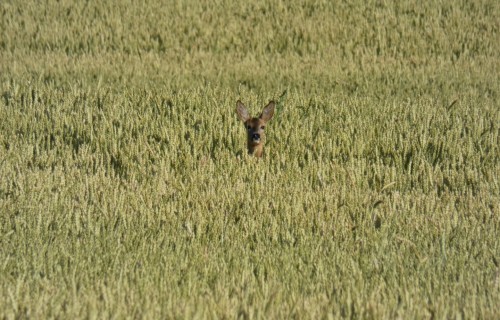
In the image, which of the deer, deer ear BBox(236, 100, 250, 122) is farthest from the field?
deer ear BBox(236, 100, 250, 122)

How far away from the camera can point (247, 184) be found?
6.18m

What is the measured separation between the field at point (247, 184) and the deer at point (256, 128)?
0.11 meters

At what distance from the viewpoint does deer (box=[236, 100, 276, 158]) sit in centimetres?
691

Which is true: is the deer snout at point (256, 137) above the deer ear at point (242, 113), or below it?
below

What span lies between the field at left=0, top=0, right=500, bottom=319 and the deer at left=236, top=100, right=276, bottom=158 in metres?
0.11

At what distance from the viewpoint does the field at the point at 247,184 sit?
4.23m

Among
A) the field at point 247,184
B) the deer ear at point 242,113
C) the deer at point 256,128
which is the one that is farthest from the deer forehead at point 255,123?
the field at point 247,184

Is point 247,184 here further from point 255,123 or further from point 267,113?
point 267,113

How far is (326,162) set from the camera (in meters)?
6.77

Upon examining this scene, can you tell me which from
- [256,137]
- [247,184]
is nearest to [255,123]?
[256,137]

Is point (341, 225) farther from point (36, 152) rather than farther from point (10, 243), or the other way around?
point (36, 152)

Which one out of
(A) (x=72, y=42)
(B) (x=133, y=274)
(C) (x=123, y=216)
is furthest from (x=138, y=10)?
(B) (x=133, y=274)

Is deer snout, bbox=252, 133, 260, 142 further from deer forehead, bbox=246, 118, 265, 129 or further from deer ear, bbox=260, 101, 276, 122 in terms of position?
deer ear, bbox=260, 101, 276, 122

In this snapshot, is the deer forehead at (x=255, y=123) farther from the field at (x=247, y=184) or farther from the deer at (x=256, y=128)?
the field at (x=247, y=184)
